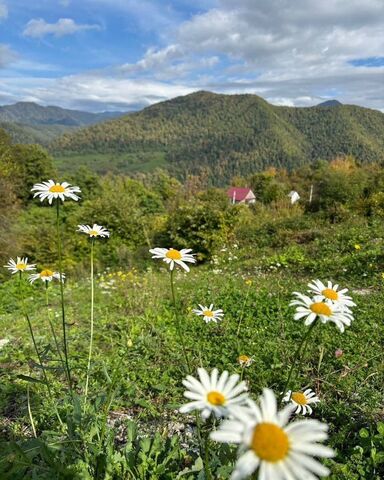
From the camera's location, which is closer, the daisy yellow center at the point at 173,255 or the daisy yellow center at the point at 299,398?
the daisy yellow center at the point at 173,255

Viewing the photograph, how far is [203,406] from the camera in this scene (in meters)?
0.93

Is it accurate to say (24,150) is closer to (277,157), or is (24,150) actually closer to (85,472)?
(85,472)

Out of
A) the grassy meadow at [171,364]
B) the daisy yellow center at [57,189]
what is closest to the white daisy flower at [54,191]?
the daisy yellow center at [57,189]

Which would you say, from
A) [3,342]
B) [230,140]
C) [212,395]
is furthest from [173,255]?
[230,140]

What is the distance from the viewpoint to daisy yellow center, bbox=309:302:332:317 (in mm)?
1320

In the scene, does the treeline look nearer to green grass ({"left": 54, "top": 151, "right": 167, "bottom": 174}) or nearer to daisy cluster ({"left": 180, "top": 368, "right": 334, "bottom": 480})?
daisy cluster ({"left": 180, "top": 368, "right": 334, "bottom": 480})

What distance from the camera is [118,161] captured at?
13812 cm

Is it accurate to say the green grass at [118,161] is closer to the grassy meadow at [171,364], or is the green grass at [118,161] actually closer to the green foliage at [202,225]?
the green foliage at [202,225]

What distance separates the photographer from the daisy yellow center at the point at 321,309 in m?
1.32

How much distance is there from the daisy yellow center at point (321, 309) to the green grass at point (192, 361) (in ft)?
2.34

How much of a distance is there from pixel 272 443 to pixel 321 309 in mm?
694

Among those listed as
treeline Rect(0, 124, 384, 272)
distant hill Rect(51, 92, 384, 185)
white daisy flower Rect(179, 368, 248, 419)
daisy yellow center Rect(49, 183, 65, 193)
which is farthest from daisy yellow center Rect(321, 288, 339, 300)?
distant hill Rect(51, 92, 384, 185)

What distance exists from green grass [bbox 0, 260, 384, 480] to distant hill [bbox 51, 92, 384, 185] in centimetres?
10096

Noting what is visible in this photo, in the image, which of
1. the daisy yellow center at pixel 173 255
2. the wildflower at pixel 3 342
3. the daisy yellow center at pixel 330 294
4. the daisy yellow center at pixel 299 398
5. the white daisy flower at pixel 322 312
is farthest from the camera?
the wildflower at pixel 3 342
